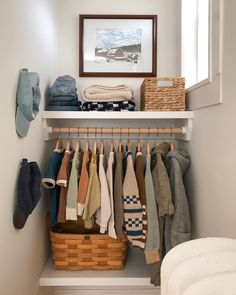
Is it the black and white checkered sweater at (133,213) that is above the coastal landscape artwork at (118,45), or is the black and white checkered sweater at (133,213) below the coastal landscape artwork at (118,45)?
below

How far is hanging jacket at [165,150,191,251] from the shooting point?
1.54 metres

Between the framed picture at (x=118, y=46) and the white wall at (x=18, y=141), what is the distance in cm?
33

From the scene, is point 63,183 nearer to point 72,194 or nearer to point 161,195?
point 72,194

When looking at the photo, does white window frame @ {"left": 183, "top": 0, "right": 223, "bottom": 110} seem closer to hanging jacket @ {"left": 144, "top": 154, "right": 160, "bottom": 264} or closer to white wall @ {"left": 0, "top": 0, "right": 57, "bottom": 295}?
hanging jacket @ {"left": 144, "top": 154, "right": 160, "bottom": 264}

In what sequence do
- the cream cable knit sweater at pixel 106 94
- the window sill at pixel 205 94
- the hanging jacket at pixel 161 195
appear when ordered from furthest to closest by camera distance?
1. the cream cable knit sweater at pixel 106 94
2. the hanging jacket at pixel 161 195
3. the window sill at pixel 205 94

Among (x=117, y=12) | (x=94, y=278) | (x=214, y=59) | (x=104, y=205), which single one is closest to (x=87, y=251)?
(x=94, y=278)

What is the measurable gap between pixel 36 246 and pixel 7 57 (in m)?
1.00

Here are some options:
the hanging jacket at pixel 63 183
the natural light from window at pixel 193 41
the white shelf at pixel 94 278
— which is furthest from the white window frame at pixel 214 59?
the white shelf at pixel 94 278

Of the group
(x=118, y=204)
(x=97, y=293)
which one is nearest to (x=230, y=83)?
(x=118, y=204)

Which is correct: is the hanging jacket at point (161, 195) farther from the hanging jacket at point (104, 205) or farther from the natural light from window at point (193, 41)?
the natural light from window at point (193, 41)

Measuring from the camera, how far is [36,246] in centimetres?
161

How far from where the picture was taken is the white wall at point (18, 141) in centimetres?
113

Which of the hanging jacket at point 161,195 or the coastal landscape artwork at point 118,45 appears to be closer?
the hanging jacket at point 161,195

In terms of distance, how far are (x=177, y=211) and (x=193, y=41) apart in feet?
3.53
